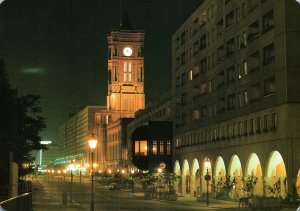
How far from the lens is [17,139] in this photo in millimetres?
66188

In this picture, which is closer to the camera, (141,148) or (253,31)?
(253,31)

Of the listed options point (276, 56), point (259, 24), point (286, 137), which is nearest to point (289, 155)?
point (286, 137)

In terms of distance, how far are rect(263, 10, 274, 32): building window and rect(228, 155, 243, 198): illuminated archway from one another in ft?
53.2

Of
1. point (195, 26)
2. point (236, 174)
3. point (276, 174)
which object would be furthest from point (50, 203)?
point (195, 26)

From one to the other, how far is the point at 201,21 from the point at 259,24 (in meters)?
25.3

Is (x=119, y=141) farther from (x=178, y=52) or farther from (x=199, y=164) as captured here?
(x=199, y=164)

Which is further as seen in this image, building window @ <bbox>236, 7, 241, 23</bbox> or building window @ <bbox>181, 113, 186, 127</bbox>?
building window @ <bbox>181, 113, 186, 127</bbox>

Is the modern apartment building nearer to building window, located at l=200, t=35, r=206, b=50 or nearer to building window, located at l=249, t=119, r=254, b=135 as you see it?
building window, located at l=249, t=119, r=254, b=135

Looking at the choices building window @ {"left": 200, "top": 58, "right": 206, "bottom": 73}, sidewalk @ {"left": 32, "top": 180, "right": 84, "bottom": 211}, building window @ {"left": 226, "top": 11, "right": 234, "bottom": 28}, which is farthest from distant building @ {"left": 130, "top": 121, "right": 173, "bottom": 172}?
building window @ {"left": 226, "top": 11, "right": 234, "bottom": 28}

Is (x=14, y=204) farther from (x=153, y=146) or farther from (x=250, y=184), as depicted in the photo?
(x=153, y=146)

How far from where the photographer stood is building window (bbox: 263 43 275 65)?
2336 inches

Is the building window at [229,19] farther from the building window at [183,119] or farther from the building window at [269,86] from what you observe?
the building window at [183,119]

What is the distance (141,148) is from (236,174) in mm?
38583

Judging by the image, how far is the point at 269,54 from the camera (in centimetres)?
6044
